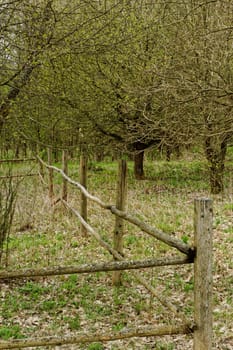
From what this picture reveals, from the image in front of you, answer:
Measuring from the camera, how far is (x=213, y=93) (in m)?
7.21

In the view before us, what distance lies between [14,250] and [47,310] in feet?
7.70

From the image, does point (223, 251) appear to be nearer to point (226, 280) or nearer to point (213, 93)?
point (226, 280)

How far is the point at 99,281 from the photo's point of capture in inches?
234

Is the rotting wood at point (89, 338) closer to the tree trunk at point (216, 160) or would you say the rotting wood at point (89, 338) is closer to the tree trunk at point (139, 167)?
the tree trunk at point (216, 160)

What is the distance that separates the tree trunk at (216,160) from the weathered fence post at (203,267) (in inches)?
308

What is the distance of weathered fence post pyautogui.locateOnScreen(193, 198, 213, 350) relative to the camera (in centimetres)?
237

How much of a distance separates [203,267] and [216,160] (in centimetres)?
881

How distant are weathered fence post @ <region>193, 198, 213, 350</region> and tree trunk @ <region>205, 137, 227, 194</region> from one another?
25.7 feet

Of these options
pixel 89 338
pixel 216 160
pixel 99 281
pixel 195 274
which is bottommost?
pixel 99 281

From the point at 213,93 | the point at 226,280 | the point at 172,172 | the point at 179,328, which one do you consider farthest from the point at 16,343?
the point at 172,172

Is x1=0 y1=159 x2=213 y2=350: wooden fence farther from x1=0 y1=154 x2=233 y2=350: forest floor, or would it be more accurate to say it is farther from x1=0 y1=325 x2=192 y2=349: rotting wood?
x1=0 y1=154 x2=233 y2=350: forest floor

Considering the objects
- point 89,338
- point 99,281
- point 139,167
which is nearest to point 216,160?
point 139,167

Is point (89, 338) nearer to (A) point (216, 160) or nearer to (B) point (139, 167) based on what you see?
(A) point (216, 160)

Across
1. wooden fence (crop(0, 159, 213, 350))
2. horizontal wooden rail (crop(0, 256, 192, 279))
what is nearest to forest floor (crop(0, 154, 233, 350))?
wooden fence (crop(0, 159, 213, 350))
